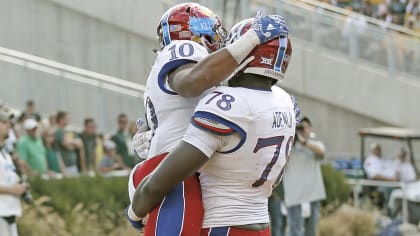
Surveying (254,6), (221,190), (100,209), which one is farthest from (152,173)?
(254,6)

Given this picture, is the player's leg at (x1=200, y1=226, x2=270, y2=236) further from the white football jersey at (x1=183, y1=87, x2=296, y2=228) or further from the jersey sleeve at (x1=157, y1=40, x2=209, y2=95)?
the jersey sleeve at (x1=157, y1=40, x2=209, y2=95)

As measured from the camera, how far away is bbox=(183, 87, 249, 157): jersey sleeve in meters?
5.01

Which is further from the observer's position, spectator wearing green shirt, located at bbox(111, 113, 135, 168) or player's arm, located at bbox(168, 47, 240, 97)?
spectator wearing green shirt, located at bbox(111, 113, 135, 168)

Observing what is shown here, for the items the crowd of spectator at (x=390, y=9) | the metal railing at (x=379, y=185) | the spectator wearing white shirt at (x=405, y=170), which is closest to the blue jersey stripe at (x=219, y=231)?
the metal railing at (x=379, y=185)

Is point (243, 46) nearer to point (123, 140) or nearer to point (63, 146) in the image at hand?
point (63, 146)

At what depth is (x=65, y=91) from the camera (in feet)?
57.0

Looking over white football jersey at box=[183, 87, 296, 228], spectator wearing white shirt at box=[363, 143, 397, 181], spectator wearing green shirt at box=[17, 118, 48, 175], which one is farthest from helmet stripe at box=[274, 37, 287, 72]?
spectator wearing white shirt at box=[363, 143, 397, 181]

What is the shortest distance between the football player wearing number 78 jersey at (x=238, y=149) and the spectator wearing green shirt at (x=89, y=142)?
9.95 meters

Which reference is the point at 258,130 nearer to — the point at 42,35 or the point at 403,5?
the point at 42,35

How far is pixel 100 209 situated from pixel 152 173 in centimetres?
826

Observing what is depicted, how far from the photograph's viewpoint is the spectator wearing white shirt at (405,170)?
18.3 metres

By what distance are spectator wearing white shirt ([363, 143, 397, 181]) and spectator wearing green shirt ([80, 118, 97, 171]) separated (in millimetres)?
5151

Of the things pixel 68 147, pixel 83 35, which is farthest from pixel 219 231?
pixel 83 35

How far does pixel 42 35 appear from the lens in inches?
842
